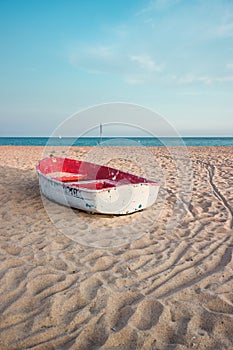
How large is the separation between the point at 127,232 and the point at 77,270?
1665mm

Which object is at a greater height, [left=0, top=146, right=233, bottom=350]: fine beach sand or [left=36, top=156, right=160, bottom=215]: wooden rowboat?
[left=36, top=156, right=160, bottom=215]: wooden rowboat

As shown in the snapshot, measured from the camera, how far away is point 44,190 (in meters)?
7.27

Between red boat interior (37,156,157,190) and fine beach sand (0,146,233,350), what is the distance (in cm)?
A: 119

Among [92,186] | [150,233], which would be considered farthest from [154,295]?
[92,186]

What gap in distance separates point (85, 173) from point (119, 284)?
553cm

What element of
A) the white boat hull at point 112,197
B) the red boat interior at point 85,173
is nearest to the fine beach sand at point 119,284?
the white boat hull at point 112,197

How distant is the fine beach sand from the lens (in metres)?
2.80

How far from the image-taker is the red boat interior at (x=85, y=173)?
7336mm

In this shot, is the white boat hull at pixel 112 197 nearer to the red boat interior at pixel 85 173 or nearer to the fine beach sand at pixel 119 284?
the fine beach sand at pixel 119 284

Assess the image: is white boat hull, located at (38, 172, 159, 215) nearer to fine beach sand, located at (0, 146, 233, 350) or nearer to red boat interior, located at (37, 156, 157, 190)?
fine beach sand, located at (0, 146, 233, 350)

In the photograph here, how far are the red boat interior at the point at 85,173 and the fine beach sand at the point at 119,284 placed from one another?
1195 millimetres

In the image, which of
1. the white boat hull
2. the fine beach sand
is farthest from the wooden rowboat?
the fine beach sand

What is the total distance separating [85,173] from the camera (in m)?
8.91

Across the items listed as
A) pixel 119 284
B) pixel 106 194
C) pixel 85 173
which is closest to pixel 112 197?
pixel 106 194
